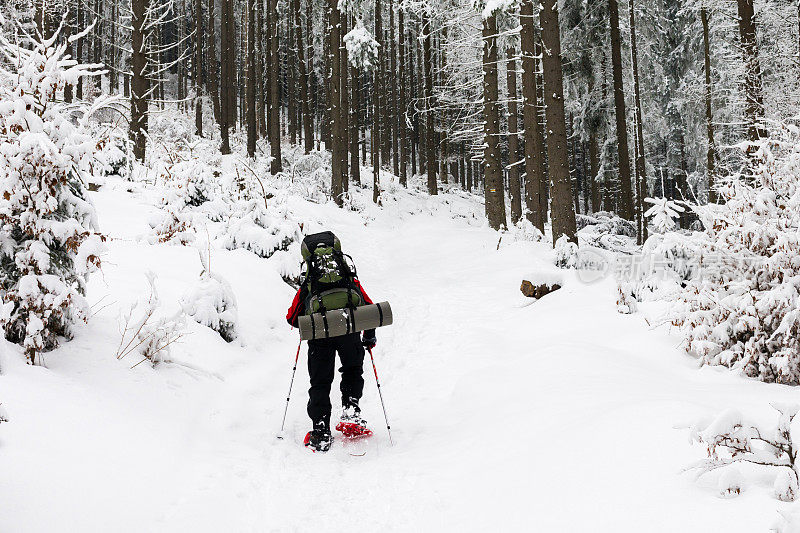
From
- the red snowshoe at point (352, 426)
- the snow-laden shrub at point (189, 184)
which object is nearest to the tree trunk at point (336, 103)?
the snow-laden shrub at point (189, 184)

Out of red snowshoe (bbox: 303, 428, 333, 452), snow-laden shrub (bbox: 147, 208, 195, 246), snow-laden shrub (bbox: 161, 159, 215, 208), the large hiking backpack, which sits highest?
snow-laden shrub (bbox: 161, 159, 215, 208)

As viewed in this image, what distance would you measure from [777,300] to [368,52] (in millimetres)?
22399

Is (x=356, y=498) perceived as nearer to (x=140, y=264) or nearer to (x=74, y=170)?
(x=74, y=170)

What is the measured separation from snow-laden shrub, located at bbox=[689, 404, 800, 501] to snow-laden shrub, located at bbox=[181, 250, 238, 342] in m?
5.45

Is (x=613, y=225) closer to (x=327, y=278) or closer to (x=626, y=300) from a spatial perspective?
(x=626, y=300)

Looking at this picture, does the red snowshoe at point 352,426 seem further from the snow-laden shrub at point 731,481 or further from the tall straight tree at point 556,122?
the tall straight tree at point 556,122

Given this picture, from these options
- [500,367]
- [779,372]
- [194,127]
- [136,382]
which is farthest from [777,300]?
[194,127]

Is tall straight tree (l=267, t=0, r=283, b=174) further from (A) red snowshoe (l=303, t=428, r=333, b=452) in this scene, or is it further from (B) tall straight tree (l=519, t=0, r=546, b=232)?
(A) red snowshoe (l=303, t=428, r=333, b=452)

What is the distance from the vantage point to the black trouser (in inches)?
183

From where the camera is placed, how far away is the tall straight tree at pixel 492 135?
58.7 feet

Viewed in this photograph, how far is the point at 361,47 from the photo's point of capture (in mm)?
23906

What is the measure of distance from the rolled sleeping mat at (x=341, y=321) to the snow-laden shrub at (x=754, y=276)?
134 inches

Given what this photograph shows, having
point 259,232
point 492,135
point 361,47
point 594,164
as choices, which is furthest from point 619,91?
point 259,232

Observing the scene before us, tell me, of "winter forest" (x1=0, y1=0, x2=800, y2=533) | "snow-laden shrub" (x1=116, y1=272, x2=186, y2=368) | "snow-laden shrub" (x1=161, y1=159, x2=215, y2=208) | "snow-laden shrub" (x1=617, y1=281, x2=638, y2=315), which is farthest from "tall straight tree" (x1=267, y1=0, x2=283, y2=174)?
"snow-laden shrub" (x1=116, y1=272, x2=186, y2=368)
